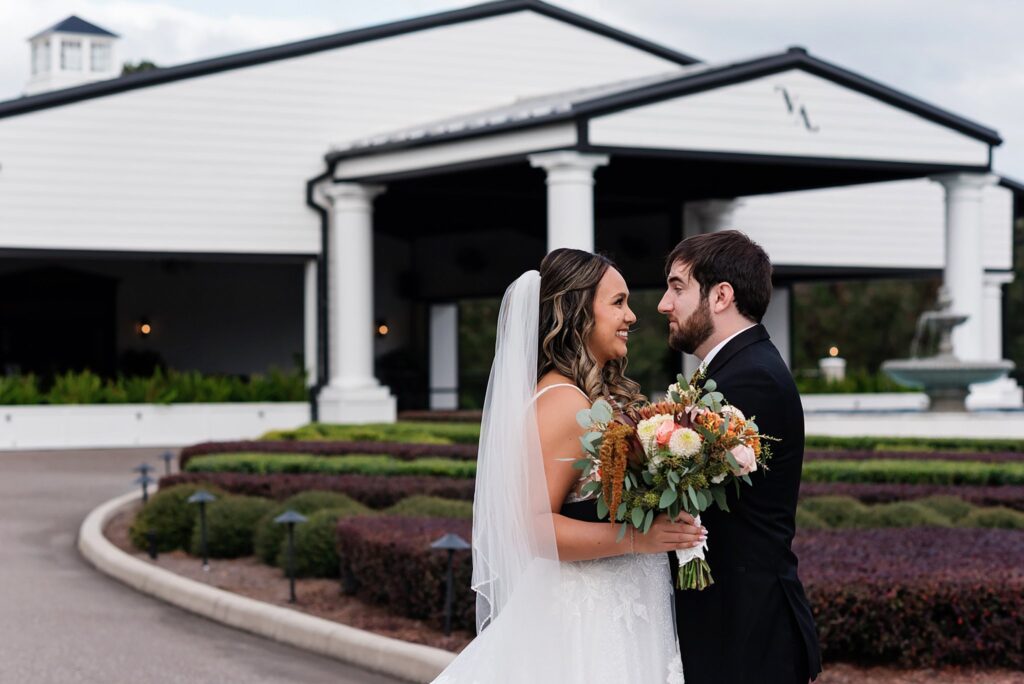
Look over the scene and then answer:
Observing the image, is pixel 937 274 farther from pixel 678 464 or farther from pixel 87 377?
Result: pixel 678 464

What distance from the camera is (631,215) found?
101 feet

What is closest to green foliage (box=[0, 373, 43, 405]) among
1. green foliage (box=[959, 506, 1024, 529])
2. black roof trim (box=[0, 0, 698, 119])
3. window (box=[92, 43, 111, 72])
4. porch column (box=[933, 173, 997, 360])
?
black roof trim (box=[0, 0, 698, 119])

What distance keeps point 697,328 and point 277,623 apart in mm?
5534

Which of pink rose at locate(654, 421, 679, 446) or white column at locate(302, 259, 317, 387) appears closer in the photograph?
pink rose at locate(654, 421, 679, 446)

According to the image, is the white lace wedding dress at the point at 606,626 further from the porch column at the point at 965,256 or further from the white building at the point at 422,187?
the porch column at the point at 965,256

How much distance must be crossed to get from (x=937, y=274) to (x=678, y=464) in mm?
30666

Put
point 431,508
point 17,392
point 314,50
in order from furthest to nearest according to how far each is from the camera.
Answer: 1. point 314,50
2. point 17,392
3. point 431,508

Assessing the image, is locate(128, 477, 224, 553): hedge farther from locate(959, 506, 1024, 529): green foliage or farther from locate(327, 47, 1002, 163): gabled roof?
locate(327, 47, 1002, 163): gabled roof

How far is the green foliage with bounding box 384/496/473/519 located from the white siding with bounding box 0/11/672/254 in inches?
593

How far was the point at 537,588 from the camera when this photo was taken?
4.19 meters

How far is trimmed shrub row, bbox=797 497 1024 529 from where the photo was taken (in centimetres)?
1044

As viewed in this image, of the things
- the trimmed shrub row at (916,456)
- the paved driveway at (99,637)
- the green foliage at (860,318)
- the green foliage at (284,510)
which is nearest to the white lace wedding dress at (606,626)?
the paved driveway at (99,637)

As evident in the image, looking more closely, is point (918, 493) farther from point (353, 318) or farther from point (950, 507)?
point (353, 318)

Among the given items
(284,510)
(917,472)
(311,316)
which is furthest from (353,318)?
(284,510)
